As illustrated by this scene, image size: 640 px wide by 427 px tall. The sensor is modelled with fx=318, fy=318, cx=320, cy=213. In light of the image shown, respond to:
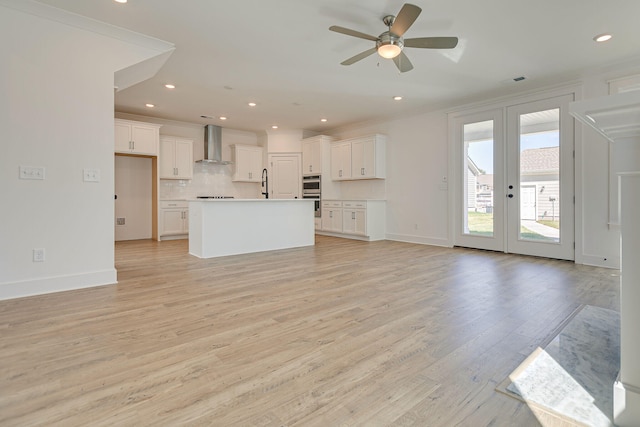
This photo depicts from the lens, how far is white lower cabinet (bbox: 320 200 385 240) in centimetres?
682

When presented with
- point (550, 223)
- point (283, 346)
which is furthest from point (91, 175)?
point (550, 223)

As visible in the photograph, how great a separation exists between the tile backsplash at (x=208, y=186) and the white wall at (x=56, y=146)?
14.0ft

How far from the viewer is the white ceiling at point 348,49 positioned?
3.00 m

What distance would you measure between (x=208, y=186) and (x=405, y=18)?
6.50 m

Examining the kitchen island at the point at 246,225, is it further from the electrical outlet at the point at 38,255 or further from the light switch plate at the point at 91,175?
the electrical outlet at the point at 38,255

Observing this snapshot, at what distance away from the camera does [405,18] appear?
9.09ft

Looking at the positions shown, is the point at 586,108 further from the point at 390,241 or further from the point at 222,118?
the point at 222,118

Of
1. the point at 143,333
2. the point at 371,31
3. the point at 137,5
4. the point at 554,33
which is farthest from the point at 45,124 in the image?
the point at 554,33

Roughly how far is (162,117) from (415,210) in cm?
588

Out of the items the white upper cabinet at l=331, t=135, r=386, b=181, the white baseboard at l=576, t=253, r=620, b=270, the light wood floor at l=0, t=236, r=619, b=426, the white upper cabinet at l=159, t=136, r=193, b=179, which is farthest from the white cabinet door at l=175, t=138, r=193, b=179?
the white baseboard at l=576, t=253, r=620, b=270

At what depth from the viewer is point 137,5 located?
2951 mm

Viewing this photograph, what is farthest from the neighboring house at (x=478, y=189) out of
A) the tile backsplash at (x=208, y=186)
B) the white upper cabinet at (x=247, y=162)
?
the tile backsplash at (x=208, y=186)

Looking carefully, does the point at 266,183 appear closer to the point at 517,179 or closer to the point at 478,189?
the point at 478,189

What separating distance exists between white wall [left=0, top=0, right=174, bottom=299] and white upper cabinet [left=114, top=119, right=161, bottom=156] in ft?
10.5
